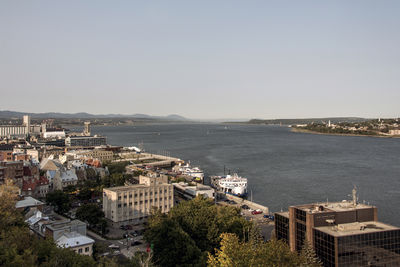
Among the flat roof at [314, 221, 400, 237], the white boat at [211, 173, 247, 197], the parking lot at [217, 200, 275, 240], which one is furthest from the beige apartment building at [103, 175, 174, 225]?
the white boat at [211, 173, 247, 197]

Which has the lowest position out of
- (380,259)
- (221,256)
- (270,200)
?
(270,200)

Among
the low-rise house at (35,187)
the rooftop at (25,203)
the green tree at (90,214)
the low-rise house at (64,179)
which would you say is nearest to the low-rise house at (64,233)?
the green tree at (90,214)

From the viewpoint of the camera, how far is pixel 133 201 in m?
23.4

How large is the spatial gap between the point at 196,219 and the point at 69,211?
1217cm

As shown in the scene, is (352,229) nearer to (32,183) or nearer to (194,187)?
(194,187)

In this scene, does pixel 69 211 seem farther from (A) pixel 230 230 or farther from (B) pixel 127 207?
(A) pixel 230 230

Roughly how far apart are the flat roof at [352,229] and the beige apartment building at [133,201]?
1198cm

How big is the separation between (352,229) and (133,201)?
563 inches

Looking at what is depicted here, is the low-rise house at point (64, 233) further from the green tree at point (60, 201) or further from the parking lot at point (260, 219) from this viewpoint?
the parking lot at point (260, 219)

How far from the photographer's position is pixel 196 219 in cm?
1803

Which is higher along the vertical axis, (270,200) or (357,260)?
(357,260)

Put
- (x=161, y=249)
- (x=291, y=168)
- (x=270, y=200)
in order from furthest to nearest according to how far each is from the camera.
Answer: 1. (x=291, y=168)
2. (x=270, y=200)
3. (x=161, y=249)

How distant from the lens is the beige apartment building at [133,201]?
22.7m

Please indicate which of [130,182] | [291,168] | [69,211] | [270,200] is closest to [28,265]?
[69,211]
